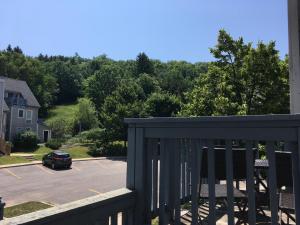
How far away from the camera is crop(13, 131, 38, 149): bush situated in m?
38.0

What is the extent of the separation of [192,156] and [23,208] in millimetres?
13236

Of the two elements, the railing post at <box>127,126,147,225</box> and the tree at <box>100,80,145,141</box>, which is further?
the tree at <box>100,80,145,141</box>

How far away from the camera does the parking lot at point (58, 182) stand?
1712cm

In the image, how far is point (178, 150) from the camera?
3.00 metres

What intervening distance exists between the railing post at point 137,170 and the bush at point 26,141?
37.5 m

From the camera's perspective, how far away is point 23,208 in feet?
46.5

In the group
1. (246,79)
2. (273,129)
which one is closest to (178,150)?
(273,129)

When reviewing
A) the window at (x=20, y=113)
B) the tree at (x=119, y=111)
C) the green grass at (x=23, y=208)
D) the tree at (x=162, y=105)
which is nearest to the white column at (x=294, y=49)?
the green grass at (x=23, y=208)

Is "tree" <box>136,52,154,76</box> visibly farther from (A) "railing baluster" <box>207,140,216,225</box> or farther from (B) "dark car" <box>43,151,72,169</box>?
(A) "railing baluster" <box>207,140,216,225</box>

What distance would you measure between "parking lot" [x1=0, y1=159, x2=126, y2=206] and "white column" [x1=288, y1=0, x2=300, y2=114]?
45.0 ft

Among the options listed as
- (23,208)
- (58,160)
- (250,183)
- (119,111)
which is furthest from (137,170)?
(119,111)

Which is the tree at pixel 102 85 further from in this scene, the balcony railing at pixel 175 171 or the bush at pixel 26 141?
the balcony railing at pixel 175 171

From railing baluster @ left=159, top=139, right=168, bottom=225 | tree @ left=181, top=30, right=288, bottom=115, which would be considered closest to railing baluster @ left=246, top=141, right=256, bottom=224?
railing baluster @ left=159, top=139, right=168, bottom=225

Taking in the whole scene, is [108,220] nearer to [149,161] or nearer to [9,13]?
[149,161]
